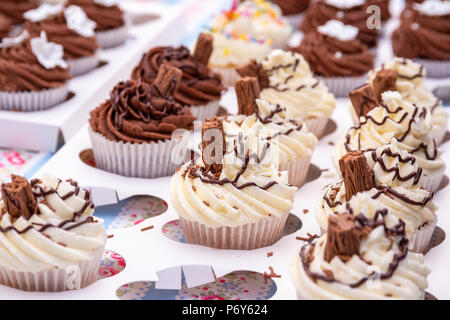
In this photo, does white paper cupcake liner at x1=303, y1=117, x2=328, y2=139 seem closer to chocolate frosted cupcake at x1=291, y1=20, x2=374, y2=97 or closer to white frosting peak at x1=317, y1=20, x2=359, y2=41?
chocolate frosted cupcake at x1=291, y1=20, x2=374, y2=97

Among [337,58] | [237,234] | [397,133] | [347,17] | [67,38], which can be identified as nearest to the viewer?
[237,234]

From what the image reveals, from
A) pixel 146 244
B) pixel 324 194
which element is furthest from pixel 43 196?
pixel 324 194

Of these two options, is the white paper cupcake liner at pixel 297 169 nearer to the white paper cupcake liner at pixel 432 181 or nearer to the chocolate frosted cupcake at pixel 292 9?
the white paper cupcake liner at pixel 432 181

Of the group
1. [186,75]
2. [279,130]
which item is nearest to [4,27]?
[186,75]

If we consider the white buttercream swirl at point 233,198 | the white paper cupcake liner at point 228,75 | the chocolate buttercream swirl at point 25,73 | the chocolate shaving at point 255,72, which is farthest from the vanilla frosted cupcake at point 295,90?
the chocolate buttercream swirl at point 25,73

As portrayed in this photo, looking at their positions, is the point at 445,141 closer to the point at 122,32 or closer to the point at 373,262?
the point at 373,262

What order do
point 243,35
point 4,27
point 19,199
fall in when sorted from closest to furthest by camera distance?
point 19,199
point 243,35
point 4,27

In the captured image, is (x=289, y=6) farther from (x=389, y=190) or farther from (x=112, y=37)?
(x=389, y=190)
